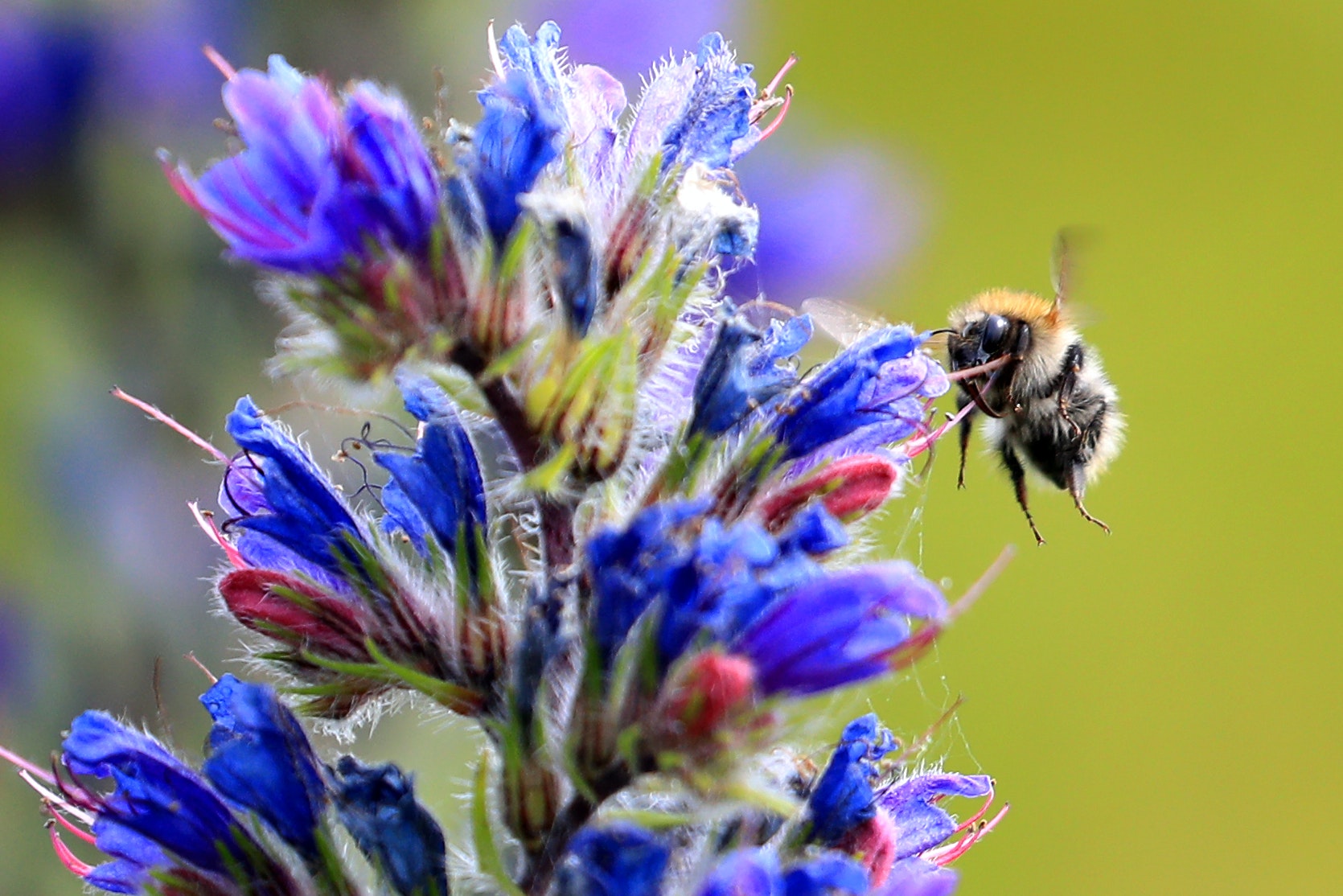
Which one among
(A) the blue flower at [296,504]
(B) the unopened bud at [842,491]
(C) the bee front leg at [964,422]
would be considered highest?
(C) the bee front leg at [964,422]

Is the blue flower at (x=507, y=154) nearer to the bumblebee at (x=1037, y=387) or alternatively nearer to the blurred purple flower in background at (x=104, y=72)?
the bumblebee at (x=1037, y=387)

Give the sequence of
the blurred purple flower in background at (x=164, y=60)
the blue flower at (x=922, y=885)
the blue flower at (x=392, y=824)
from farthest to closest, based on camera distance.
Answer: the blurred purple flower in background at (x=164, y=60)
the blue flower at (x=392, y=824)
the blue flower at (x=922, y=885)

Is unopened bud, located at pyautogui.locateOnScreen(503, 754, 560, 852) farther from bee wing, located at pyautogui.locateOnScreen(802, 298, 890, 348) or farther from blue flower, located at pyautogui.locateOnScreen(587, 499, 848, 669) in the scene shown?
bee wing, located at pyautogui.locateOnScreen(802, 298, 890, 348)

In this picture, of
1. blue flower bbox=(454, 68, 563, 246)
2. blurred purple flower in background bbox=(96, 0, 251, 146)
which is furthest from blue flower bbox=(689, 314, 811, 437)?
blurred purple flower in background bbox=(96, 0, 251, 146)

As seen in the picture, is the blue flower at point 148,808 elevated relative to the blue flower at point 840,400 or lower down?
lower down

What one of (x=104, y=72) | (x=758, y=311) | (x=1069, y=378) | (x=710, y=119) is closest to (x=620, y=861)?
(x=758, y=311)

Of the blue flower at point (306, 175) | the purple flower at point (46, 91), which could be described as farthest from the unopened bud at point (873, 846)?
the purple flower at point (46, 91)
